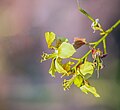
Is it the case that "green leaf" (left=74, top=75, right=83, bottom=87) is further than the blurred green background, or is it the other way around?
the blurred green background

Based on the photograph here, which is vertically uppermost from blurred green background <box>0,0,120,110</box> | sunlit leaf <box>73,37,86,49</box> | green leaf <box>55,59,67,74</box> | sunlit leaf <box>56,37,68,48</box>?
blurred green background <box>0,0,120,110</box>

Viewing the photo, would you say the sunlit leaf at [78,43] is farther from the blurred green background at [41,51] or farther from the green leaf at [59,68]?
the blurred green background at [41,51]

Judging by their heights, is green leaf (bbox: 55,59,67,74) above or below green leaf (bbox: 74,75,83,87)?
above

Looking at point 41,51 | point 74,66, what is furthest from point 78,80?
point 41,51

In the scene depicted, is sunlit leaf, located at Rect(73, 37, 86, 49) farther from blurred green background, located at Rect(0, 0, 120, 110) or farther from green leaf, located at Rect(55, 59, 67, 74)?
blurred green background, located at Rect(0, 0, 120, 110)

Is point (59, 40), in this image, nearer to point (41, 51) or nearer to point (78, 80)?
point (78, 80)

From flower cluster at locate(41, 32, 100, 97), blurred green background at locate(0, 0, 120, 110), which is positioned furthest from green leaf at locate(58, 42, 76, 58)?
blurred green background at locate(0, 0, 120, 110)
